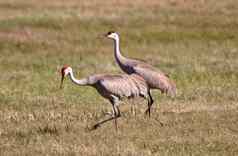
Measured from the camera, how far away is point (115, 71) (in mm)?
20562

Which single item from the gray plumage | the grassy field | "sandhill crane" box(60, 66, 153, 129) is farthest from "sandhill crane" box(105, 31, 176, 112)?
"sandhill crane" box(60, 66, 153, 129)

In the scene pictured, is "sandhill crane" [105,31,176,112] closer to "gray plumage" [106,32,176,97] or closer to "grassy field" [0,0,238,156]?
"gray plumage" [106,32,176,97]

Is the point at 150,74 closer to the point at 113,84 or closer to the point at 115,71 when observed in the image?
the point at 113,84

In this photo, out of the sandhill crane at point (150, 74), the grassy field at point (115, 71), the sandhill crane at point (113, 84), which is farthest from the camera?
the sandhill crane at point (150, 74)

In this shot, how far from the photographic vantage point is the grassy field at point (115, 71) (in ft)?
39.6

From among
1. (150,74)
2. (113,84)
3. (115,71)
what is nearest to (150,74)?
(150,74)

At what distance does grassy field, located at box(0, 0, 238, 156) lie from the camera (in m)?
12.1

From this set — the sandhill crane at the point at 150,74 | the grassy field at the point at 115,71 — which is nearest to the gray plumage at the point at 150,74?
the sandhill crane at the point at 150,74

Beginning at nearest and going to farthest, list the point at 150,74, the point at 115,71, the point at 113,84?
the point at 113,84, the point at 150,74, the point at 115,71

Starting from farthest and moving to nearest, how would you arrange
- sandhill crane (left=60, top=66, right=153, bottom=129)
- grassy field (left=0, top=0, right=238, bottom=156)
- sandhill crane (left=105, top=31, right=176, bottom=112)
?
sandhill crane (left=105, top=31, right=176, bottom=112), sandhill crane (left=60, top=66, right=153, bottom=129), grassy field (left=0, top=0, right=238, bottom=156)

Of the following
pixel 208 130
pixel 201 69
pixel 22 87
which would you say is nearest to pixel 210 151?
pixel 208 130

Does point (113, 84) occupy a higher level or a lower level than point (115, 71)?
lower

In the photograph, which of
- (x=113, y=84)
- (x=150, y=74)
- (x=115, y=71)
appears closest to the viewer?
(x=113, y=84)

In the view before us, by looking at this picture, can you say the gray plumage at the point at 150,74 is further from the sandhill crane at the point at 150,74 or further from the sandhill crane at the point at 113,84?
the sandhill crane at the point at 113,84
